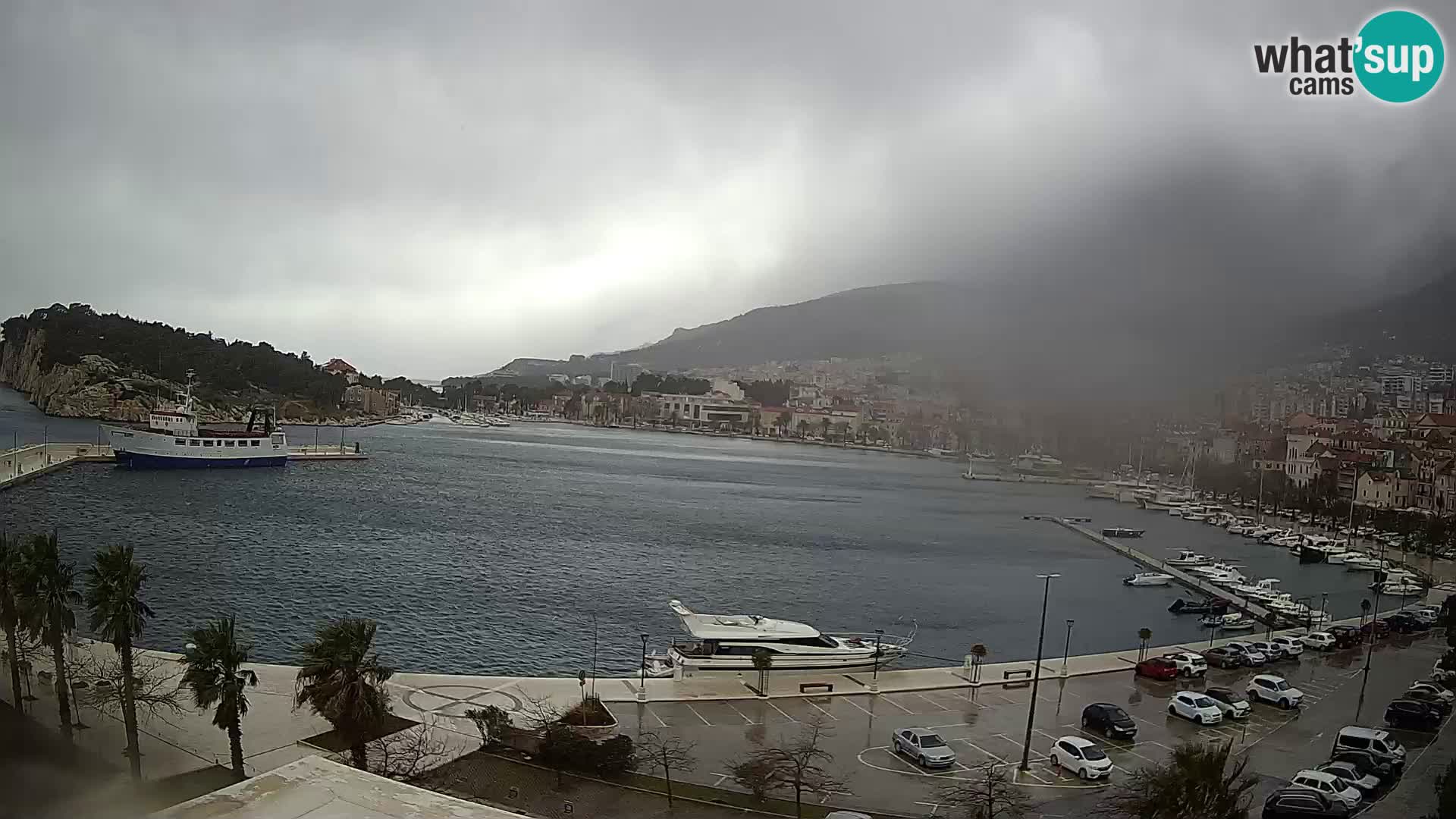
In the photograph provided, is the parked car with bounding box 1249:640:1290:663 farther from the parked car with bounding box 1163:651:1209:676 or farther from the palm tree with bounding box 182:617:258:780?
the palm tree with bounding box 182:617:258:780

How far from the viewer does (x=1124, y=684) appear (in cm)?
991

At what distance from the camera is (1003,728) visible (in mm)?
8094

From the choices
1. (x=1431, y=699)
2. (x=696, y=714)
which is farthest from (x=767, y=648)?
(x=1431, y=699)

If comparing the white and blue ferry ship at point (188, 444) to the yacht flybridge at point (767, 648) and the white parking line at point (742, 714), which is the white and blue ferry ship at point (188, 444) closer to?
the yacht flybridge at point (767, 648)

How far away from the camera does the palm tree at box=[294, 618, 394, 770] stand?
5551 millimetres

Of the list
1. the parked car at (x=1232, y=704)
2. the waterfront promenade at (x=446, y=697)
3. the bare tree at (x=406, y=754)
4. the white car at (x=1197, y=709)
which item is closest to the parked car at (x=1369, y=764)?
the white car at (x=1197, y=709)

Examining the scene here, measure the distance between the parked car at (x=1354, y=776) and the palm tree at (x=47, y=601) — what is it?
9.49 metres

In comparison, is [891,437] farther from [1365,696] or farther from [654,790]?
[654,790]

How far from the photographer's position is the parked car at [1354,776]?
657 cm

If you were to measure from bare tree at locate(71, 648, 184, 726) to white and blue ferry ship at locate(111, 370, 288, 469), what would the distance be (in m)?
24.0

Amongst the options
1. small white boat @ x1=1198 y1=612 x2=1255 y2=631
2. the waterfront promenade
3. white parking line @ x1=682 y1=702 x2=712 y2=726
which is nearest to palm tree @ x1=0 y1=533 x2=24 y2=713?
the waterfront promenade

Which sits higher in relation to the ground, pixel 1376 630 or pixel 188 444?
pixel 188 444

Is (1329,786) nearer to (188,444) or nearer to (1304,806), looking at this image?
(1304,806)

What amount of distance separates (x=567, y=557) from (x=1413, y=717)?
47.0 feet
